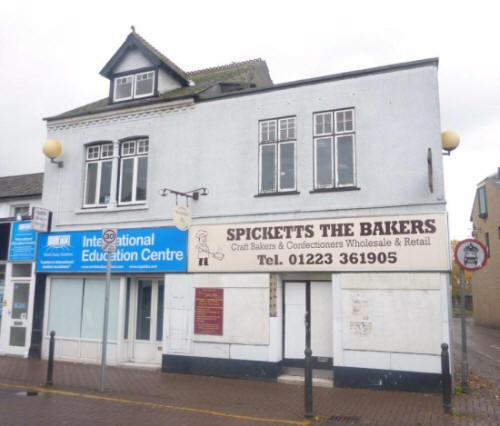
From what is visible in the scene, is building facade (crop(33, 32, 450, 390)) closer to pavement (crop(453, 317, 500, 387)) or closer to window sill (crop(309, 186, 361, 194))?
window sill (crop(309, 186, 361, 194))

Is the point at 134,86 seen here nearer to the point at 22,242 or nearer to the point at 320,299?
the point at 22,242

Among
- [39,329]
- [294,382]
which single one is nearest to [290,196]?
[294,382]

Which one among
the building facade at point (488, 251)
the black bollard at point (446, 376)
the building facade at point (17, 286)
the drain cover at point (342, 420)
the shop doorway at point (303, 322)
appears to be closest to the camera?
the drain cover at point (342, 420)

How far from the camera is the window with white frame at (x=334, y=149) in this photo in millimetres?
12000

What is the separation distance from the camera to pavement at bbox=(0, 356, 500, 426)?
8391 mm

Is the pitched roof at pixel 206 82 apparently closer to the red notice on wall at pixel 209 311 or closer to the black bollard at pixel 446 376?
the red notice on wall at pixel 209 311

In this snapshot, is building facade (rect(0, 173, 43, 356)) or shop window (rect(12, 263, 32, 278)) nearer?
building facade (rect(0, 173, 43, 356))

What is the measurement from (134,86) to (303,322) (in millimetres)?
8764

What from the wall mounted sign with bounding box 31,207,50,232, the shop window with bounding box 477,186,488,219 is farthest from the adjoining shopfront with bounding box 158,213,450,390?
the shop window with bounding box 477,186,488,219

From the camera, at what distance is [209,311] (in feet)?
41.7

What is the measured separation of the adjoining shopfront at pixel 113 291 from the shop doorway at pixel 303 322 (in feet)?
9.97

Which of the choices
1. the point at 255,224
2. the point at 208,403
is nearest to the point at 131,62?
the point at 255,224

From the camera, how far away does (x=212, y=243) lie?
1295cm

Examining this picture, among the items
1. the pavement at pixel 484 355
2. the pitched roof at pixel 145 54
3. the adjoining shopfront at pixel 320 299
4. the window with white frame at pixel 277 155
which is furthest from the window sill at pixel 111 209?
the pavement at pixel 484 355
